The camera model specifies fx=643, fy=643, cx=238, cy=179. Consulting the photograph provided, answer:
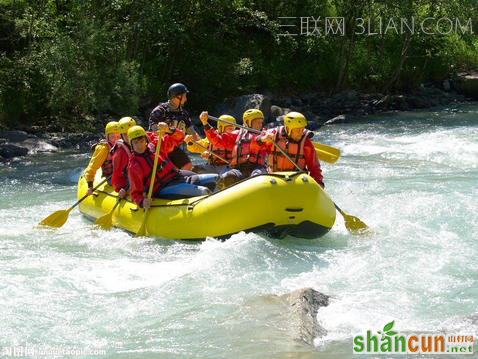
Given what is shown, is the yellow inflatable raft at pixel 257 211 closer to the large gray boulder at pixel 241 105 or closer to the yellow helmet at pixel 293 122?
the yellow helmet at pixel 293 122

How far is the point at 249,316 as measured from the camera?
14.5 ft

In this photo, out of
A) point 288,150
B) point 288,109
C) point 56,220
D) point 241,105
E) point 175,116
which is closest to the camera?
point 288,150

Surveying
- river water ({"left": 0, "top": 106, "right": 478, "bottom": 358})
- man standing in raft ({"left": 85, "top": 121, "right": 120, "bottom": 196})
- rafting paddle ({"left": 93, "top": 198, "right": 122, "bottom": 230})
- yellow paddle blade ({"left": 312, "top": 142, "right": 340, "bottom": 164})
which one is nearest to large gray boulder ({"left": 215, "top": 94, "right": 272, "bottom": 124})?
river water ({"left": 0, "top": 106, "right": 478, "bottom": 358})

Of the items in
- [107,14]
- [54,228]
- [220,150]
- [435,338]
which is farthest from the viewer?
[107,14]

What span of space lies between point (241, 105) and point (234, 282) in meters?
11.4

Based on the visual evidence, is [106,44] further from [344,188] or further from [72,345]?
[72,345]

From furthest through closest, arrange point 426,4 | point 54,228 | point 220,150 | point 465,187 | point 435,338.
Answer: point 426,4 < point 465,187 < point 220,150 < point 54,228 < point 435,338

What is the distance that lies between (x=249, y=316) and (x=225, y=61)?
13385 millimetres

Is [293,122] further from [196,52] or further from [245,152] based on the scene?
[196,52]

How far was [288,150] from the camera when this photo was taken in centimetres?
654

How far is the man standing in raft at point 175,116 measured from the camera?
7.30 m

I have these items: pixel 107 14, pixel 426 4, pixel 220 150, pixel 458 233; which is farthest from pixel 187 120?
pixel 426 4

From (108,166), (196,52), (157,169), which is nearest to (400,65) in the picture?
(196,52)

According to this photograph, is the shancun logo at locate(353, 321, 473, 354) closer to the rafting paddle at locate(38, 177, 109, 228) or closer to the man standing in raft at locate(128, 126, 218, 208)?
the man standing in raft at locate(128, 126, 218, 208)
